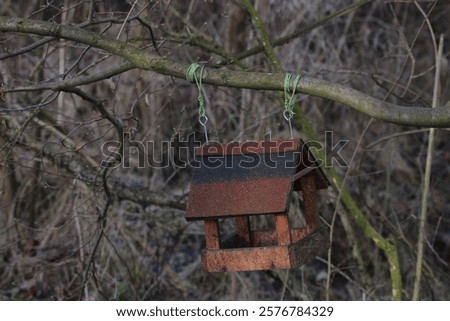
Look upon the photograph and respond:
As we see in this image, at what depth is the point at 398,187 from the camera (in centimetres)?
653

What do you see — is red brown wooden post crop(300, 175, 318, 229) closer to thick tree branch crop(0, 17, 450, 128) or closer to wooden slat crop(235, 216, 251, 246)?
wooden slat crop(235, 216, 251, 246)

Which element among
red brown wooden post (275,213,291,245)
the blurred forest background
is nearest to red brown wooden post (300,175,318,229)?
red brown wooden post (275,213,291,245)

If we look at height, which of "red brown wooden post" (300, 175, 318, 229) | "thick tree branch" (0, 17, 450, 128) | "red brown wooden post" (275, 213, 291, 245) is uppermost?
"thick tree branch" (0, 17, 450, 128)

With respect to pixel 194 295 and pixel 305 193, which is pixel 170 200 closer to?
pixel 194 295

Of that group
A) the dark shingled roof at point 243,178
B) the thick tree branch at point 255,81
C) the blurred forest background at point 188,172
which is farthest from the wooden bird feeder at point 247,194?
the blurred forest background at point 188,172

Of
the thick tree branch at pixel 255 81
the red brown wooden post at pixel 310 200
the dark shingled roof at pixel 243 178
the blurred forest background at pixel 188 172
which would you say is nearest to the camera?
the thick tree branch at pixel 255 81

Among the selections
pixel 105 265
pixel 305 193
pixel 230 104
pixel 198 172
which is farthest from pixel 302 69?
pixel 198 172

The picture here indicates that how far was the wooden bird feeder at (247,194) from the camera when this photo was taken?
2910 millimetres

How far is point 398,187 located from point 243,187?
12.6 feet

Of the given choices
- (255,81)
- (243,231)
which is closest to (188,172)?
(243,231)

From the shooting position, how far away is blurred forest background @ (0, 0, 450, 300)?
4875 mm

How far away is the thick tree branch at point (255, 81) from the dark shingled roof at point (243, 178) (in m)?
0.25

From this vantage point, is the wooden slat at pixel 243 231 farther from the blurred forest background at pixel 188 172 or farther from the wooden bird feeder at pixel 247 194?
the blurred forest background at pixel 188 172

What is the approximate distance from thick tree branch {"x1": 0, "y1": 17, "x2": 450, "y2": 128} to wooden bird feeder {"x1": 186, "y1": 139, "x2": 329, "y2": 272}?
0.26m
